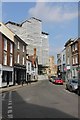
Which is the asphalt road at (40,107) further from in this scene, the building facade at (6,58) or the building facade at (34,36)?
the building facade at (34,36)

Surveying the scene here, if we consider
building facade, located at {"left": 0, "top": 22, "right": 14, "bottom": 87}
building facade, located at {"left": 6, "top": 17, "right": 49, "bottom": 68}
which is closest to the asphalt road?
building facade, located at {"left": 0, "top": 22, "right": 14, "bottom": 87}

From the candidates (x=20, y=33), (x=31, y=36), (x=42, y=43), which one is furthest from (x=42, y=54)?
(x=20, y=33)

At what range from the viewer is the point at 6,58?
4828 centimetres

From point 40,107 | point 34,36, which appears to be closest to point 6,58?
point 40,107

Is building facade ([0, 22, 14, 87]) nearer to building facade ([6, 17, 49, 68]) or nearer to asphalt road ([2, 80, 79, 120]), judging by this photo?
asphalt road ([2, 80, 79, 120])

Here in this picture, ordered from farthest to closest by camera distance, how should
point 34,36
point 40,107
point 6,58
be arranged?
point 34,36 → point 6,58 → point 40,107

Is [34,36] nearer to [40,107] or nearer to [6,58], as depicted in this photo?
[6,58]

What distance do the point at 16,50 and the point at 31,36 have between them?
59800mm

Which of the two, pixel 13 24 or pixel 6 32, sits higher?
pixel 13 24

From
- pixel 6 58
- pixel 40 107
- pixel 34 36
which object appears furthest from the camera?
pixel 34 36

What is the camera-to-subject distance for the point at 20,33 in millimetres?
107375

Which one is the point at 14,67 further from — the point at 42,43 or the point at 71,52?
the point at 42,43

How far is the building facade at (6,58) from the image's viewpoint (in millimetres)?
45031

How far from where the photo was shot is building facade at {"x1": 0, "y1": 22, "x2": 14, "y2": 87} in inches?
1773
